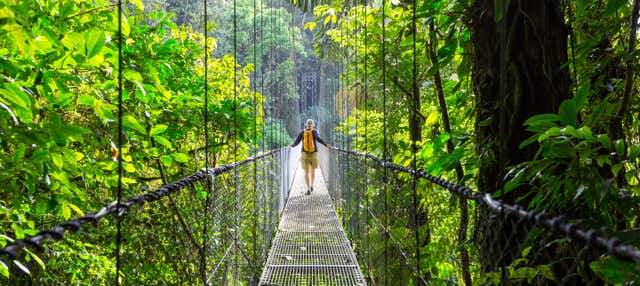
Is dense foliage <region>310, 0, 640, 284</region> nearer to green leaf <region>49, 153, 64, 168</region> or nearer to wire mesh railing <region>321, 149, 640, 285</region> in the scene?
wire mesh railing <region>321, 149, 640, 285</region>

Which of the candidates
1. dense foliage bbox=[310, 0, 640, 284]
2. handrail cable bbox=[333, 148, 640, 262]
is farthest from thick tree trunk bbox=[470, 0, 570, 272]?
handrail cable bbox=[333, 148, 640, 262]

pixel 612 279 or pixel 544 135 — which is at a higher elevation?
pixel 544 135

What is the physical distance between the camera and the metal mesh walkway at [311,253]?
7.99 feet

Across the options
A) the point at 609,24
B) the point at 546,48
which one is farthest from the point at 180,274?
the point at 609,24

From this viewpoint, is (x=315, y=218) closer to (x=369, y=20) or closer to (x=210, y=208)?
(x=369, y=20)

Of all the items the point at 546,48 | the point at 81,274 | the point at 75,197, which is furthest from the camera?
the point at 81,274

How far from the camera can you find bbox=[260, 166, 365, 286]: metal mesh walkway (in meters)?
2.43

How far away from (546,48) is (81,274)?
1634 millimetres

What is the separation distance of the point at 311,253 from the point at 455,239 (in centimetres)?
98

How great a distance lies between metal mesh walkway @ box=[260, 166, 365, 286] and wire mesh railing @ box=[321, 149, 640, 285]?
0.10 meters

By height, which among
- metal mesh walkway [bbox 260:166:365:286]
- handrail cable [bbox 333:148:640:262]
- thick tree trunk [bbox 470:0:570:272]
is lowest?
metal mesh walkway [bbox 260:166:365:286]

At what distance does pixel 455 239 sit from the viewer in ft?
7.02

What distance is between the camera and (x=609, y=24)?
46.2 inches

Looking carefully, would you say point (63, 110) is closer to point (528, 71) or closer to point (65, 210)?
point (65, 210)
